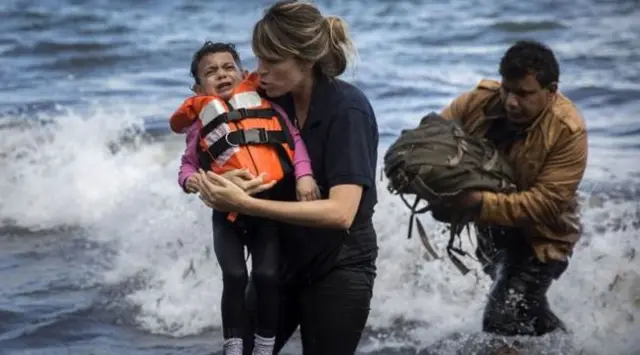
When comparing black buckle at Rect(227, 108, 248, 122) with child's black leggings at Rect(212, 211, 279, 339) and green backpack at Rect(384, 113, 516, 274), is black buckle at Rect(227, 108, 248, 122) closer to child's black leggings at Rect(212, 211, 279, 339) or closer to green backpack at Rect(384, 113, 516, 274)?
child's black leggings at Rect(212, 211, 279, 339)

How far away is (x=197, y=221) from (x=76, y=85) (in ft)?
23.4

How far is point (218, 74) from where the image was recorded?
4828 mm

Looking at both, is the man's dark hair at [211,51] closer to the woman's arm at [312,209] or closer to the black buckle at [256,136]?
the black buckle at [256,136]

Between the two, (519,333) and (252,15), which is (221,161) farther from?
(252,15)

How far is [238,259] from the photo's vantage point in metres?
4.70

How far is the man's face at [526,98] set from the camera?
18.8 ft

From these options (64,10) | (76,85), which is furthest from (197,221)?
(64,10)

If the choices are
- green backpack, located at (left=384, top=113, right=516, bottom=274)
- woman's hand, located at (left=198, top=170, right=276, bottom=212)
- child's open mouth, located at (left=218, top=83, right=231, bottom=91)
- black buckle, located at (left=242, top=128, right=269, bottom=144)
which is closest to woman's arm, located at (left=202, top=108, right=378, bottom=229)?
woman's hand, located at (left=198, top=170, right=276, bottom=212)

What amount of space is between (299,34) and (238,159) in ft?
1.61

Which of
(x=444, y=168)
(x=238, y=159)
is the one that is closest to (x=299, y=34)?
(x=238, y=159)

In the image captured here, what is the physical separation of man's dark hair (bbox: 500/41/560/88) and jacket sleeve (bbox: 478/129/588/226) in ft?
0.88

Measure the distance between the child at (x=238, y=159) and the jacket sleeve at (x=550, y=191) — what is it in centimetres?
137

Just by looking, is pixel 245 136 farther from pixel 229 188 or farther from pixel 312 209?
pixel 312 209

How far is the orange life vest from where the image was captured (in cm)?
450
